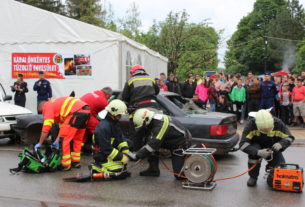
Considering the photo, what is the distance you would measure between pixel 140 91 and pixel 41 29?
720 centimetres

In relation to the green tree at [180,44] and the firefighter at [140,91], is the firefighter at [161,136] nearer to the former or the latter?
the firefighter at [140,91]

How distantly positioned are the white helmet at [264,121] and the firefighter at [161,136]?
47.0 inches

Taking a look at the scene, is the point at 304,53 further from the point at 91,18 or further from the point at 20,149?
the point at 20,149

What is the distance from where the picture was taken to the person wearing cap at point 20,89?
511 inches

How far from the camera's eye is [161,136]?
584cm

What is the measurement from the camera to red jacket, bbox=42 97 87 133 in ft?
22.0

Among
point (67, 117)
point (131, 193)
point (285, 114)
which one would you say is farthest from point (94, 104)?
point (285, 114)

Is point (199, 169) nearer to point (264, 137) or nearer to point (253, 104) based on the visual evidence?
point (264, 137)

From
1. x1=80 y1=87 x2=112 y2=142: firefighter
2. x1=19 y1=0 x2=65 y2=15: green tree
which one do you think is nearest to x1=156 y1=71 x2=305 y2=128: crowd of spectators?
x1=80 y1=87 x2=112 y2=142: firefighter

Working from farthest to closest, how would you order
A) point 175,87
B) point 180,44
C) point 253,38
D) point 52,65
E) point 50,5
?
point 253,38
point 50,5
point 180,44
point 175,87
point 52,65

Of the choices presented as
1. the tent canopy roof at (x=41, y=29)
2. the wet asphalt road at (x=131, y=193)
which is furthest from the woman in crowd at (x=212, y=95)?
the wet asphalt road at (x=131, y=193)

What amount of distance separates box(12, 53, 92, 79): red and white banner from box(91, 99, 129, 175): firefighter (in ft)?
22.2

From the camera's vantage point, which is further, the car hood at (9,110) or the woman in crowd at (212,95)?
the woman in crowd at (212,95)

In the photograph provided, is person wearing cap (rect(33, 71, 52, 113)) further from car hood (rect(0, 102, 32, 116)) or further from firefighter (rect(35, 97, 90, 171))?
firefighter (rect(35, 97, 90, 171))
